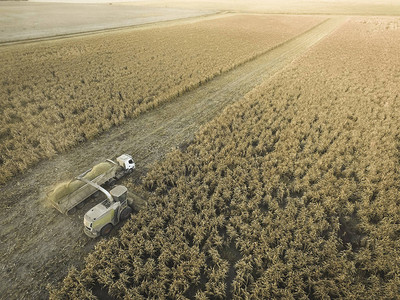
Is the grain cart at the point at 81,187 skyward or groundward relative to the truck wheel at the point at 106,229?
skyward

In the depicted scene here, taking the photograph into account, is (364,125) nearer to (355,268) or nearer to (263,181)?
(263,181)

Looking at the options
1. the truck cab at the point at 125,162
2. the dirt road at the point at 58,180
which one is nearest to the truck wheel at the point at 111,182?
the truck cab at the point at 125,162

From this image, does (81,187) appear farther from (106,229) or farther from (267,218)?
(267,218)

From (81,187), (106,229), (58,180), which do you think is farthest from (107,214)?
(58,180)

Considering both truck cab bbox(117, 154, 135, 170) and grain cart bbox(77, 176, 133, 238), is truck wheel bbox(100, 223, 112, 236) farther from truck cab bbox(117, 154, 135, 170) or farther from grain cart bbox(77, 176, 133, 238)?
truck cab bbox(117, 154, 135, 170)

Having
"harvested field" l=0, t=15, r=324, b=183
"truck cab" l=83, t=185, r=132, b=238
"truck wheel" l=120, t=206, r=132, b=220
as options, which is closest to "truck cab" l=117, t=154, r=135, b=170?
"truck cab" l=83, t=185, r=132, b=238

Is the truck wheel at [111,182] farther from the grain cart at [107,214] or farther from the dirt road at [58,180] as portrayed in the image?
the grain cart at [107,214]
